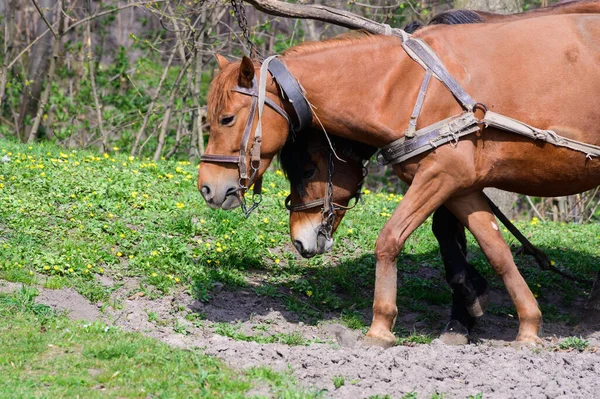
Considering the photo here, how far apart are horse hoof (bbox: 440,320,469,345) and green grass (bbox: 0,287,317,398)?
6.10 feet

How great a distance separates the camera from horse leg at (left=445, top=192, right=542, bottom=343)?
5613mm

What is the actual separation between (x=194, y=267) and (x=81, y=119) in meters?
6.55

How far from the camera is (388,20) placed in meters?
12.1

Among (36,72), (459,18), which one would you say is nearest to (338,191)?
(459,18)

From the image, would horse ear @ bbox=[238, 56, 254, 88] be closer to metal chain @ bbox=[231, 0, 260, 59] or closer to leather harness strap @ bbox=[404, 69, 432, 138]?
metal chain @ bbox=[231, 0, 260, 59]

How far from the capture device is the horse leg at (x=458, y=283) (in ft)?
19.8

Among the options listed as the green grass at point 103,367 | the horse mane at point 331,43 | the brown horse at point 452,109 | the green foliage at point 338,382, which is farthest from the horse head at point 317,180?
the green foliage at point 338,382

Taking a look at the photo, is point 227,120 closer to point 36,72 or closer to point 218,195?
point 218,195

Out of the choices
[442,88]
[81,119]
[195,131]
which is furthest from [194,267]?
[81,119]

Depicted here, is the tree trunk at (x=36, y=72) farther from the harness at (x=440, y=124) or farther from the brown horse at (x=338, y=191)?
the harness at (x=440, y=124)

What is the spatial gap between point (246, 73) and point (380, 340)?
73.8 inches

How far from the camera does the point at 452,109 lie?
532 centimetres

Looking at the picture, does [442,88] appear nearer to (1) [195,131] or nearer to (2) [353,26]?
(2) [353,26]

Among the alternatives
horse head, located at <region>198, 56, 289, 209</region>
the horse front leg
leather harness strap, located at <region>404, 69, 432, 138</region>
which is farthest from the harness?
horse head, located at <region>198, 56, 289, 209</region>
